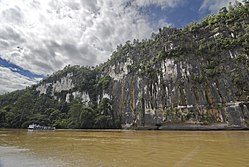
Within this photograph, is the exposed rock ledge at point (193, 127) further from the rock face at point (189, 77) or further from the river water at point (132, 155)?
the river water at point (132, 155)

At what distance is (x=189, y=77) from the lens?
1932 inches

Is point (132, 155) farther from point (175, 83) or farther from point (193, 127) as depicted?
point (175, 83)

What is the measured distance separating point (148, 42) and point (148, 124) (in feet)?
101

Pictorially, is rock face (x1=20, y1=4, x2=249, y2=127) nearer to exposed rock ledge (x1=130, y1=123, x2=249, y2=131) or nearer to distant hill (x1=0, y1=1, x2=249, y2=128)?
distant hill (x1=0, y1=1, x2=249, y2=128)

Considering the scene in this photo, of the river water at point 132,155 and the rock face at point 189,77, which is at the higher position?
the rock face at point 189,77

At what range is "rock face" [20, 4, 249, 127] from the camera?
41.7 meters

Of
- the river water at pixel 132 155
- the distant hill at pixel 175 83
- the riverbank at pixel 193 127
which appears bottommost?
the river water at pixel 132 155

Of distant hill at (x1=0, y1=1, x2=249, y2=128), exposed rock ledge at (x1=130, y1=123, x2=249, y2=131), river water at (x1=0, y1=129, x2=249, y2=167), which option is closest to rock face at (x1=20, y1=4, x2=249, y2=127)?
distant hill at (x1=0, y1=1, x2=249, y2=128)

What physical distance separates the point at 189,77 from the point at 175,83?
11.8ft

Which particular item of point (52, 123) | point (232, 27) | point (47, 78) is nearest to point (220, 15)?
point (232, 27)

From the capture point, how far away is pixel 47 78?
366 ft

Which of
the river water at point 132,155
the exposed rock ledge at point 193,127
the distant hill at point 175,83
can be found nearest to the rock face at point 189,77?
the distant hill at point 175,83

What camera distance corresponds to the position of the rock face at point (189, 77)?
137 feet

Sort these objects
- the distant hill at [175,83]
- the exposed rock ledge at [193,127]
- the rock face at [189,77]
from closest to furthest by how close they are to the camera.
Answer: the exposed rock ledge at [193,127] → the rock face at [189,77] → the distant hill at [175,83]
